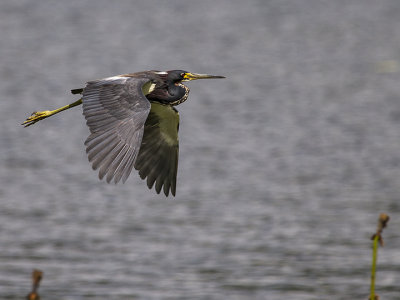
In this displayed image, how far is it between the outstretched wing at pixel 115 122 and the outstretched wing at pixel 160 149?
3.02 ft

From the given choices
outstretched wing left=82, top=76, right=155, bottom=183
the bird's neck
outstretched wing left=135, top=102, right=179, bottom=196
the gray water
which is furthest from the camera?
the gray water

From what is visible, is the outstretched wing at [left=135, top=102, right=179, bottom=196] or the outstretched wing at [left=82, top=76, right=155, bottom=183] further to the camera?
the outstretched wing at [left=135, top=102, right=179, bottom=196]

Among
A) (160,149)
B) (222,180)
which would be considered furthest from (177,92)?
(222,180)

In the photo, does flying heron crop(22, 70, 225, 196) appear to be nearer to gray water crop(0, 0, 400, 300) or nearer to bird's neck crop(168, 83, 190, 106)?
bird's neck crop(168, 83, 190, 106)

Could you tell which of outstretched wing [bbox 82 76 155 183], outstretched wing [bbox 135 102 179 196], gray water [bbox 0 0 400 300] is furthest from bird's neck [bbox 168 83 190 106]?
gray water [bbox 0 0 400 300]

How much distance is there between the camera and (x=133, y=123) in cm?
771

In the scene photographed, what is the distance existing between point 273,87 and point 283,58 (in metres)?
4.81

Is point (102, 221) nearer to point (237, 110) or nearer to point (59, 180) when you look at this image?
point (59, 180)

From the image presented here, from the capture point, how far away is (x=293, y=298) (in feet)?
43.2

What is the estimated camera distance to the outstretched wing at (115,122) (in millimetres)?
7230

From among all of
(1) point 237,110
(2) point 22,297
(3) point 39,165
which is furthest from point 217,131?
(2) point 22,297

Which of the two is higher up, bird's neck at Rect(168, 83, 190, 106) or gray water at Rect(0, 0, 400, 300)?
gray water at Rect(0, 0, 400, 300)

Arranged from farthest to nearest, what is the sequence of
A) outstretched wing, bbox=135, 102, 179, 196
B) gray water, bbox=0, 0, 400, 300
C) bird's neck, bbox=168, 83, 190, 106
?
1. gray water, bbox=0, 0, 400, 300
2. outstretched wing, bbox=135, 102, 179, 196
3. bird's neck, bbox=168, 83, 190, 106

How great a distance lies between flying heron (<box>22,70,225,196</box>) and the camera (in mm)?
7324
